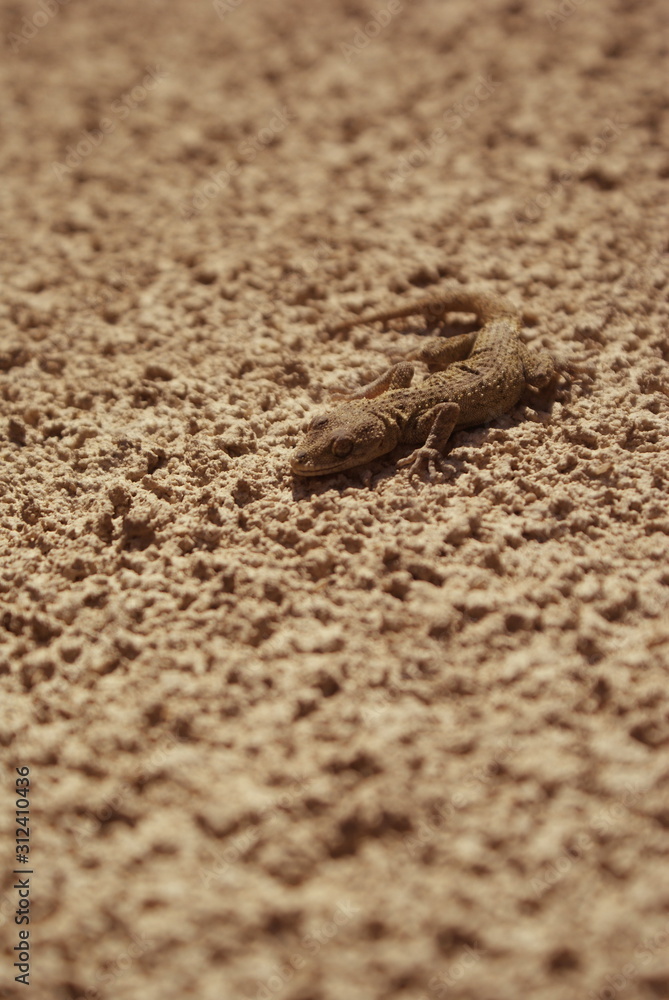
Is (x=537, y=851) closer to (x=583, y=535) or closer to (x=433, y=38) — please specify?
(x=583, y=535)

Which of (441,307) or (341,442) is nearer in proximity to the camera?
(341,442)

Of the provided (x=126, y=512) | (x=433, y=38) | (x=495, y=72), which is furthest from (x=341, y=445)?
(x=433, y=38)

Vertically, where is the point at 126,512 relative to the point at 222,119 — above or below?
below

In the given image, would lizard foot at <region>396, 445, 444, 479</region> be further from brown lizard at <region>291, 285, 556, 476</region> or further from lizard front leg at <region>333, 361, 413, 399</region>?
lizard front leg at <region>333, 361, 413, 399</region>

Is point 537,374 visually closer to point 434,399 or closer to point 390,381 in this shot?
point 434,399

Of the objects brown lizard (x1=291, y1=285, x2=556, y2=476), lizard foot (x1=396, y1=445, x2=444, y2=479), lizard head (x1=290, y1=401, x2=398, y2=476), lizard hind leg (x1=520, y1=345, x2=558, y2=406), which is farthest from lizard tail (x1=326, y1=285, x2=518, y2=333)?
lizard foot (x1=396, y1=445, x2=444, y2=479)

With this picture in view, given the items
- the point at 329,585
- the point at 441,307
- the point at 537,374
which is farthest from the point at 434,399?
the point at 329,585

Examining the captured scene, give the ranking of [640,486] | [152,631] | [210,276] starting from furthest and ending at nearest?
1. [210,276]
2. [640,486]
3. [152,631]

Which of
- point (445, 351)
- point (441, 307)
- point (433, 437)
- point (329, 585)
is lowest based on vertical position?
point (329, 585)
